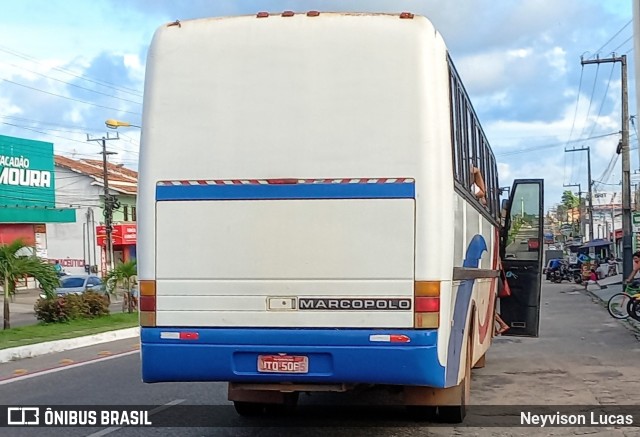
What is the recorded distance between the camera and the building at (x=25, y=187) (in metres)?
43.1

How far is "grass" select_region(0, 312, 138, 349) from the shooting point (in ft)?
55.6

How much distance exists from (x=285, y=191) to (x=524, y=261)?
26.1 feet

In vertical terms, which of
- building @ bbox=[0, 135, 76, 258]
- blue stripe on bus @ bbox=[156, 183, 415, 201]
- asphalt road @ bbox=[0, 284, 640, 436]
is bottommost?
asphalt road @ bbox=[0, 284, 640, 436]

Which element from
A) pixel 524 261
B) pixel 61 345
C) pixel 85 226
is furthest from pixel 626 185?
pixel 85 226

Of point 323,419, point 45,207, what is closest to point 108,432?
point 323,419

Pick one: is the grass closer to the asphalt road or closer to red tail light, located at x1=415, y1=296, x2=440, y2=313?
the asphalt road

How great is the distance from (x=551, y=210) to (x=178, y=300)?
149 metres

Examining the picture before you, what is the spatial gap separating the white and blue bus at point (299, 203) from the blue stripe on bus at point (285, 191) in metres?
0.01

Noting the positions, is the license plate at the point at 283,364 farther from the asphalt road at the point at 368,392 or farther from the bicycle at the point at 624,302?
the bicycle at the point at 624,302

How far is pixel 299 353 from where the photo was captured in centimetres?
669

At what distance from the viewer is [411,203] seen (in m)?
6.55

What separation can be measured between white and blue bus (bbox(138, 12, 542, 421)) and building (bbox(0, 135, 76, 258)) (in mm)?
37474

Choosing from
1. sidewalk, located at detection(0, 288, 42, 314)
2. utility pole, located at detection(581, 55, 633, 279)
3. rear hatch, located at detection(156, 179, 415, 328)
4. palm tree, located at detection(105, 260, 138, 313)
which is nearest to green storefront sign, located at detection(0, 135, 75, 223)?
sidewalk, located at detection(0, 288, 42, 314)

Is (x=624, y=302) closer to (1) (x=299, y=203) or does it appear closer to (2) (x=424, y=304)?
(2) (x=424, y=304)
